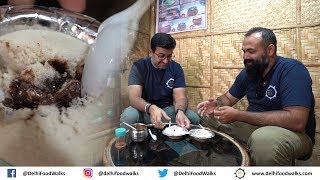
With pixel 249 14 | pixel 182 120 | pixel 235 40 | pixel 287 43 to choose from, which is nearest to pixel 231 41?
pixel 235 40

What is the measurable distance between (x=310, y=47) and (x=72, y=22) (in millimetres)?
1027

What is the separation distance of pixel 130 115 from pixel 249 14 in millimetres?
770

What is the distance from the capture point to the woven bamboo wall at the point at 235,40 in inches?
37.6

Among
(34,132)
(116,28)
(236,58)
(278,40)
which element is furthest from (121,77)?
(278,40)

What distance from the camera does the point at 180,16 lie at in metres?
1.10

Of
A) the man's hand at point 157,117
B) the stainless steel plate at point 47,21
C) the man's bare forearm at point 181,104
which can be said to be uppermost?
the stainless steel plate at point 47,21

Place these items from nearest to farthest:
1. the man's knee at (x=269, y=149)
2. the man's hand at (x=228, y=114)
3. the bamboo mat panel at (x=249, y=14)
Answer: the man's knee at (x=269, y=149) → the man's hand at (x=228, y=114) → the bamboo mat panel at (x=249, y=14)

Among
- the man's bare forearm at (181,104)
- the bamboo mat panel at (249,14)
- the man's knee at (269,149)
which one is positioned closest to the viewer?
the man's knee at (269,149)

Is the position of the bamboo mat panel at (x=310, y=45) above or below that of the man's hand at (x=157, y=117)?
above

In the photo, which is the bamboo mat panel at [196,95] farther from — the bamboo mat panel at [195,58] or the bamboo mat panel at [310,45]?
the bamboo mat panel at [310,45]

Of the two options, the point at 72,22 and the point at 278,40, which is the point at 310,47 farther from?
the point at 72,22
